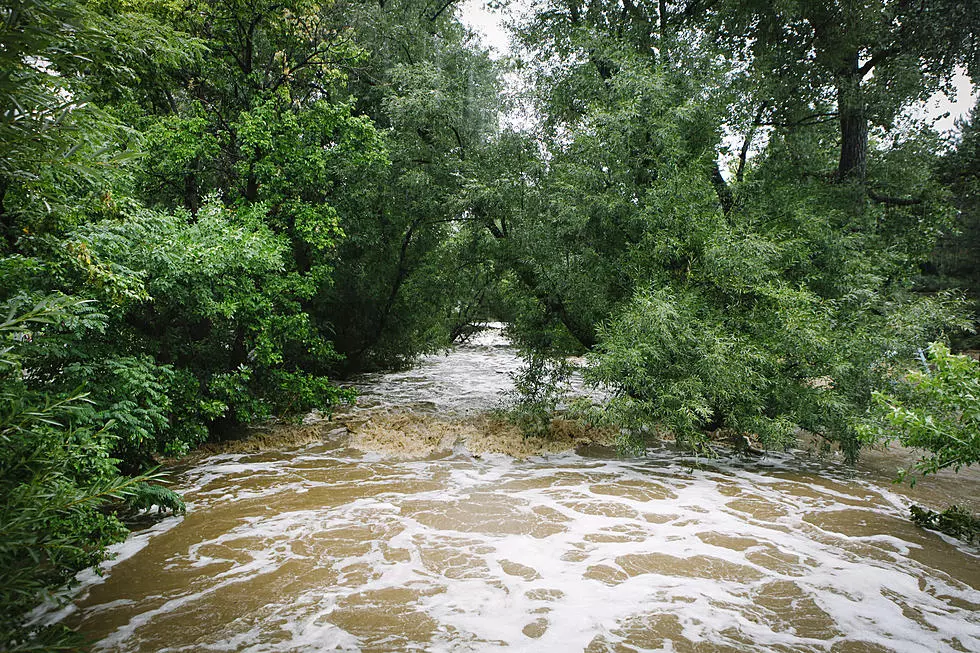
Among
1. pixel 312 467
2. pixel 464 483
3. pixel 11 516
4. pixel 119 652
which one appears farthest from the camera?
pixel 312 467

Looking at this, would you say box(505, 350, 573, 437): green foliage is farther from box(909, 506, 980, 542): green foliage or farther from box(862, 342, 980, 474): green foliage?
box(862, 342, 980, 474): green foliage

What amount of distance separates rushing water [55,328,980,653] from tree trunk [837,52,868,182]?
5.78 m

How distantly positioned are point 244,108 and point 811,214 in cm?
974

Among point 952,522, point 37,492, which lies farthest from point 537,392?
point 37,492

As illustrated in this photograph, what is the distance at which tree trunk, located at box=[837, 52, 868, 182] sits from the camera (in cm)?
955

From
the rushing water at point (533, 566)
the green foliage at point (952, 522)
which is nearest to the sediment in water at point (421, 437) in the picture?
the rushing water at point (533, 566)

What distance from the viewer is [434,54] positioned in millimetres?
11195

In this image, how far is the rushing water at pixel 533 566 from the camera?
390 cm

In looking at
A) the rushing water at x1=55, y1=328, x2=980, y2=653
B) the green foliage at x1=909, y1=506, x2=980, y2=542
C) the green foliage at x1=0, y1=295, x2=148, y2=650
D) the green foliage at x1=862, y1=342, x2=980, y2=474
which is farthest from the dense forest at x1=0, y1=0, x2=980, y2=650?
the green foliage at x1=909, y1=506, x2=980, y2=542

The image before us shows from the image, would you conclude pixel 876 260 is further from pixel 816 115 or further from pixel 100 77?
pixel 100 77

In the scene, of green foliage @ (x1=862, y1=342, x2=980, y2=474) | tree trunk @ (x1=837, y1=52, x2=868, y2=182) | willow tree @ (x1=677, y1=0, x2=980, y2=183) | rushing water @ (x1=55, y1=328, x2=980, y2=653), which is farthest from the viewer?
tree trunk @ (x1=837, y1=52, x2=868, y2=182)

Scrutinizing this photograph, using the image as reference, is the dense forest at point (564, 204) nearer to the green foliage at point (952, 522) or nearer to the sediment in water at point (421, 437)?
the sediment in water at point (421, 437)

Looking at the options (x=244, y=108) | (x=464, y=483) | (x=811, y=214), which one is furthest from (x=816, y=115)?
(x=244, y=108)

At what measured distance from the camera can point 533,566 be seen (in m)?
5.04
